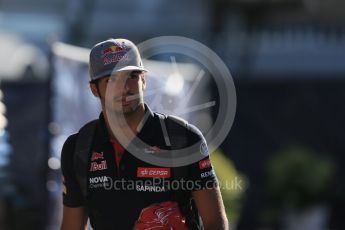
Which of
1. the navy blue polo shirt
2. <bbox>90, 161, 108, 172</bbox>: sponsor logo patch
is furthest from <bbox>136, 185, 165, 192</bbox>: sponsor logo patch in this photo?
<bbox>90, 161, 108, 172</bbox>: sponsor logo patch

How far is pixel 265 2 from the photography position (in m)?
19.0

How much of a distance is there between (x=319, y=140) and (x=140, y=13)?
7.80 metres

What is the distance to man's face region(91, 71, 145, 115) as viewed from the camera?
14.3ft

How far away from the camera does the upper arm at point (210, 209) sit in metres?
4.28

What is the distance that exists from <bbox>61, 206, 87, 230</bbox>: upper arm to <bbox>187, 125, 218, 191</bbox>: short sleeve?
0.64 meters

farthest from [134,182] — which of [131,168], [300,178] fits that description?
[300,178]

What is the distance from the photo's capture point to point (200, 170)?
14.2 feet

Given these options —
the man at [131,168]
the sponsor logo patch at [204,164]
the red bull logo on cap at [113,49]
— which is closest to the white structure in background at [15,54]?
the man at [131,168]

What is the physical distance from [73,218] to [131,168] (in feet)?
1.48

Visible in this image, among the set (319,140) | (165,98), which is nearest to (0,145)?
(165,98)

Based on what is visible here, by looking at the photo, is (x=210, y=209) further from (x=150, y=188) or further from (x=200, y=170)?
(x=150, y=188)

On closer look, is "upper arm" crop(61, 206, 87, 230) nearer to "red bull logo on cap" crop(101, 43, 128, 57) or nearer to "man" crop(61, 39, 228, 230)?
"man" crop(61, 39, 228, 230)

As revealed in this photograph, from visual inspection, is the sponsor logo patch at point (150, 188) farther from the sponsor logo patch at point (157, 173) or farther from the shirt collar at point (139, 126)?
the shirt collar at point (139, 126)

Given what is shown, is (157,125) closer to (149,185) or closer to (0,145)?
(149,185)
